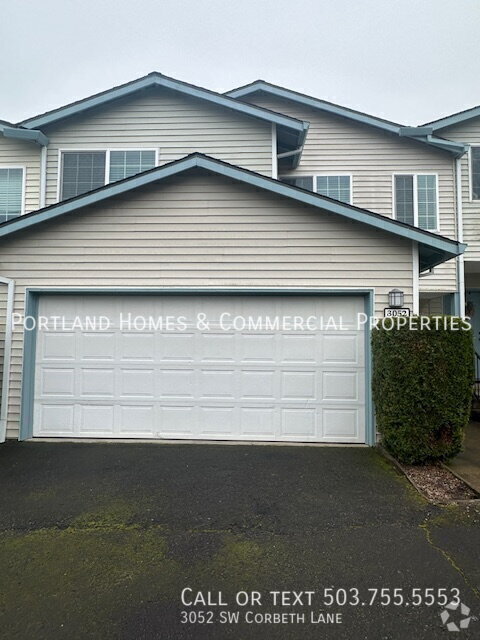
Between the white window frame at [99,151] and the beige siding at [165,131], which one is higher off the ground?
the beige siding at [165,131]

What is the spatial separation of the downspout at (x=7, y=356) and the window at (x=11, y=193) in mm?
3384

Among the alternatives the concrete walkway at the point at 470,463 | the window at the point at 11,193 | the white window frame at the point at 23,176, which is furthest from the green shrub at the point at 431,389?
the window at the point at 11,193

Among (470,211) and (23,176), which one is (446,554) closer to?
(470,211)

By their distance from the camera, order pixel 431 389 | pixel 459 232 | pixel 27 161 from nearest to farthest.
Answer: pixel 431 389, pixel 27 161, pixel 459 232

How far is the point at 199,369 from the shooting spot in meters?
6.13

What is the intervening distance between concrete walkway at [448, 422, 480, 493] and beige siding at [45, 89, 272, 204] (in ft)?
22.5

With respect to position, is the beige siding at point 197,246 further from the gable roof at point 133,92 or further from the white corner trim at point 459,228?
the white corner trim at point 459,228

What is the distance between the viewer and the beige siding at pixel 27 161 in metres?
8.59

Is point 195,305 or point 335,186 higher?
point 335,186

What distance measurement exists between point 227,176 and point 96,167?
425cm

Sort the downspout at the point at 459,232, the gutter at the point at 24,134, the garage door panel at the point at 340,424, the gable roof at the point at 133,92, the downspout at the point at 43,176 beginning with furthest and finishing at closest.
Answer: the downspout at the point at 459,232, the downspout at the point at 43,176, the gable roof at the point at 133,92, the gutter at the point at 24,134, the garage door panel at the point at 340,424

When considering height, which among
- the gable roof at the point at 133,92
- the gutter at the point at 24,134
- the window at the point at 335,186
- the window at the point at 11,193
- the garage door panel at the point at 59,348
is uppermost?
the gable roof at the point at 133,92

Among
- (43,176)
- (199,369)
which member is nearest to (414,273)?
(199,369)

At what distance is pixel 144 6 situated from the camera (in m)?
14.9
